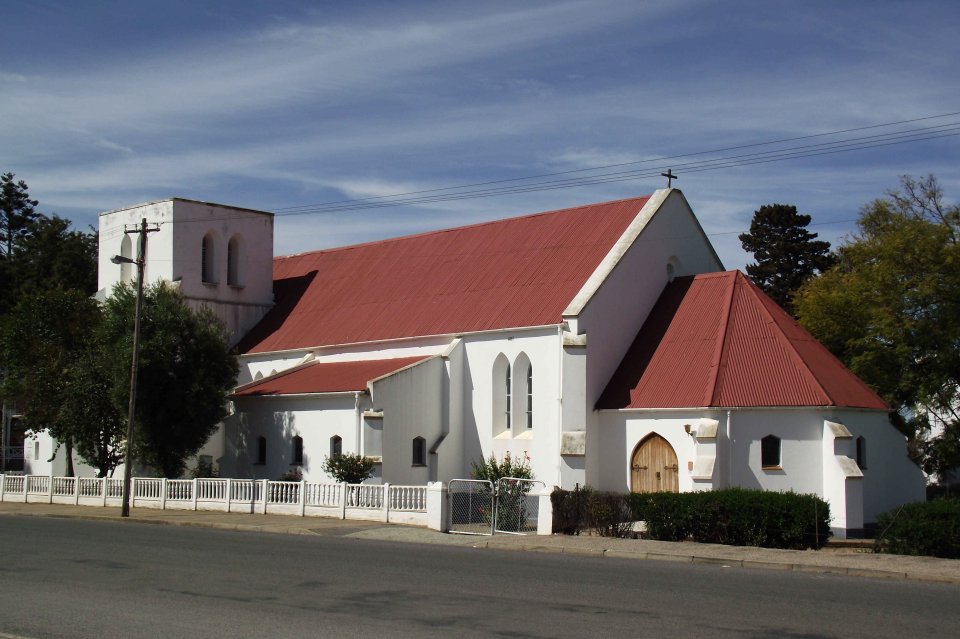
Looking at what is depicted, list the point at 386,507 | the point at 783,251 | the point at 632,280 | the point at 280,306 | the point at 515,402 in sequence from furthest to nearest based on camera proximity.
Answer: the point at 783,251 < the point at 280,306 < the point at 515,402 < the point at 632,280 < the point at 386,507

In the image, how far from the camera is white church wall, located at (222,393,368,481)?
35969mm

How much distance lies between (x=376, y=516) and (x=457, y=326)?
9.13 m

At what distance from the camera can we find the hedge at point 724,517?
23.2 metres

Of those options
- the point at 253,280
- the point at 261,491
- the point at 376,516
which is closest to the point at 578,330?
the point at 376,516

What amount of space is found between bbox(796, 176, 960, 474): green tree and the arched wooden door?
11.0 metres

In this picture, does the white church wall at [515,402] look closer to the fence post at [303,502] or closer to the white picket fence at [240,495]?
the white picket fence at [240,495]

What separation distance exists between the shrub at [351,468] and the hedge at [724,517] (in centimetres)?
986

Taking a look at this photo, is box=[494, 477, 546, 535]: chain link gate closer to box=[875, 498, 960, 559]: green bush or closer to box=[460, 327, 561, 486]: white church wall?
box=[460, 327, 561, 486]: white church wall

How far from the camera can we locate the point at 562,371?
3262 cm

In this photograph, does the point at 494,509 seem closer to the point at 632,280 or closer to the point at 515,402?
the point at 515,402

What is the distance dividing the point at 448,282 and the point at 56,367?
15.2 m

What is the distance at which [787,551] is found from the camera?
22219mm

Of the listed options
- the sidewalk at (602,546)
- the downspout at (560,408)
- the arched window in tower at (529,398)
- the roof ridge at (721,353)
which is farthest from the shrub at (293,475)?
the roof ridge at (721,353)

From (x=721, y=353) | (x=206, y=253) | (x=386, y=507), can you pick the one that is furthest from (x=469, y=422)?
(x=206, y=253)
